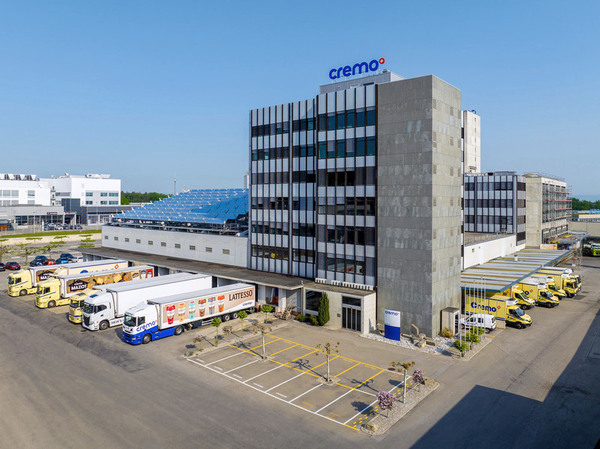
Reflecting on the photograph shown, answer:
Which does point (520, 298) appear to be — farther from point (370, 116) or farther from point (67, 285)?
point (67, 285)

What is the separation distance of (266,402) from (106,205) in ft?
629

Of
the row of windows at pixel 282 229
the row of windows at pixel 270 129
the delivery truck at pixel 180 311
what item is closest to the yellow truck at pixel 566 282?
the row of windows at pixel 282 229

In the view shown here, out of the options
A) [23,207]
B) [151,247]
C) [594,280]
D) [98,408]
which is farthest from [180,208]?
[23,207]

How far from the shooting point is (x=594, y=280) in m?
73.9

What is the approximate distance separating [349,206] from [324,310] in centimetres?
1196

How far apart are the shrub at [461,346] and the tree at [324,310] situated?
13.6 meters

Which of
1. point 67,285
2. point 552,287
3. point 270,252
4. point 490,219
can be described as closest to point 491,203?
point 490,219

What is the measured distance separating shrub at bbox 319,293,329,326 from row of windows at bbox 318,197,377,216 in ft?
31.8

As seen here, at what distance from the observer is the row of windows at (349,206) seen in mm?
44881

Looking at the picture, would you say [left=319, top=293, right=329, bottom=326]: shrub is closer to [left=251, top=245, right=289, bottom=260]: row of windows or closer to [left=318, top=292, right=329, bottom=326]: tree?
[left=318, top=292, right=329, bottom=326]: tree

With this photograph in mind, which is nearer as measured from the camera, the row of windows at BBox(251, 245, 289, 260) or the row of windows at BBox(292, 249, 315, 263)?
the row of windows at BBox(292, 249, 315, 263)

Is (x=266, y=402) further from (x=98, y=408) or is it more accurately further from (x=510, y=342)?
(x=510, y=342)

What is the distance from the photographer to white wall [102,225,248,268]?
6197cm

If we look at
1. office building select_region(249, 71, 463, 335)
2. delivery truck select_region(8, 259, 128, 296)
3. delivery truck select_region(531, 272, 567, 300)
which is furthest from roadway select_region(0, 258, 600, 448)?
delivery truck select_region(8, 259, 128, 296)
